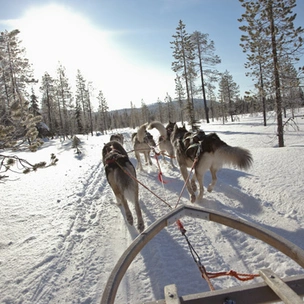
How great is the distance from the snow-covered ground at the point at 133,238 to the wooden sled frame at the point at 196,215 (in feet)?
4.07

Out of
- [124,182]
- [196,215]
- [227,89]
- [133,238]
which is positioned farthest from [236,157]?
[227,89]

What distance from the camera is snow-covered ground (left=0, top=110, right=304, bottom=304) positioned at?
312 centimetres

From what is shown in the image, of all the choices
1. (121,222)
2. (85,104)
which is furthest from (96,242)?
(85,104)

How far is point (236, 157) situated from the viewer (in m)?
5.12

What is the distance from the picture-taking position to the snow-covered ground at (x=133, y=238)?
123 inches

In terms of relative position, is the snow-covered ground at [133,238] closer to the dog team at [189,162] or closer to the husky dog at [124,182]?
the husky dog at [124,182]

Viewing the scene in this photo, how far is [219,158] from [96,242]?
333cm

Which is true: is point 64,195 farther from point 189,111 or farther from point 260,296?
point 189,111

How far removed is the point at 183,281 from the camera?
307 centimetres

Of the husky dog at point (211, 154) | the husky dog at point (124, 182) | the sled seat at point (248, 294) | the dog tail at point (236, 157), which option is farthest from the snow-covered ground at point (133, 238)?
the sled seat at point (248, 294)

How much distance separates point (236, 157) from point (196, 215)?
315 cm

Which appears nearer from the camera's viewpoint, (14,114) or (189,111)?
(14,114)

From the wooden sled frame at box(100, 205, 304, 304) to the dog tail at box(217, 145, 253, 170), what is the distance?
10.0 ft

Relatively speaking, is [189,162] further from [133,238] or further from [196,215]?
[196,215]
